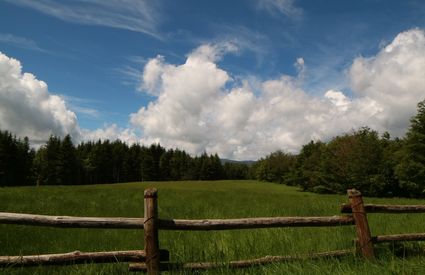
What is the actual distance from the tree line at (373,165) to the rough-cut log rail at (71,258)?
48648 millimetres

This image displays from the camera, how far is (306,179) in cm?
8588

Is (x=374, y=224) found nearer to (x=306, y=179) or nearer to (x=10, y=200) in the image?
(x=10, y=200)

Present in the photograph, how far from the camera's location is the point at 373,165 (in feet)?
203

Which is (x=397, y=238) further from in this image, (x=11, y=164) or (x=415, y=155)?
(x=11, y=164)

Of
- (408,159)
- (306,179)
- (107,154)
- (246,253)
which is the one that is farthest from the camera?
(107,154)

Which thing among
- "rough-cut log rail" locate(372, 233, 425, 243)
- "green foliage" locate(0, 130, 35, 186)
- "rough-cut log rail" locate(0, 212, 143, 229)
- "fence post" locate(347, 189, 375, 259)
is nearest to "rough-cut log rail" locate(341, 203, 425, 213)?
"fence post" locate(347, 189, 375, 259)

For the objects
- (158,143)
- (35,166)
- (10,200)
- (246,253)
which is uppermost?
(158,143)

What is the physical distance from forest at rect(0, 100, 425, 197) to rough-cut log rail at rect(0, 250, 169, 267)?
48.8 m

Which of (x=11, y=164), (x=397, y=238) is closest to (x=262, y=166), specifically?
(x=11, y=164)

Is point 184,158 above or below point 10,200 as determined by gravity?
above

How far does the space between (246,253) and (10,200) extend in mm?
17714

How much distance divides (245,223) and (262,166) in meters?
133

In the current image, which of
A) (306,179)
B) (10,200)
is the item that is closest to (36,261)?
(10,200)

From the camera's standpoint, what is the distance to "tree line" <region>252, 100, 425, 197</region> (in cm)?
4809
